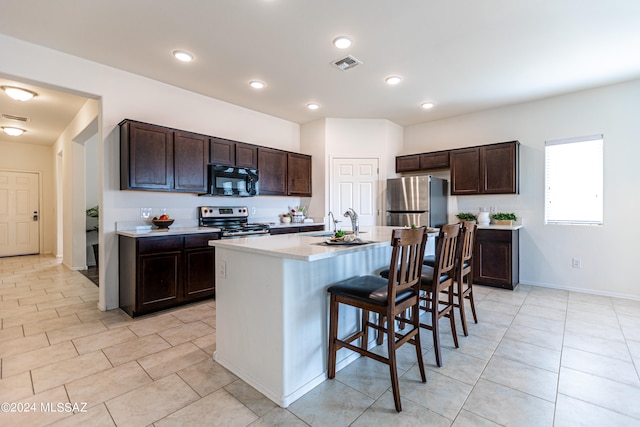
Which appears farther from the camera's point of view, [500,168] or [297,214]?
[297,214]

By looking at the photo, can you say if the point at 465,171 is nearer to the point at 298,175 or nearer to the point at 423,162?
the point at 423,162

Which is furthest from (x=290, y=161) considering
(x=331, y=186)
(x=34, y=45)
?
(x=34, y=45)

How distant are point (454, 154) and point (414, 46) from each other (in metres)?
2.33

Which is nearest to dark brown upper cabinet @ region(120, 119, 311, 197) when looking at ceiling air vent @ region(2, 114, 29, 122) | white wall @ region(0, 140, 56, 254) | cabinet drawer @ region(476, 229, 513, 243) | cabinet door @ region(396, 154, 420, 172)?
cabinet door @ region(396, 154, 420, 172)

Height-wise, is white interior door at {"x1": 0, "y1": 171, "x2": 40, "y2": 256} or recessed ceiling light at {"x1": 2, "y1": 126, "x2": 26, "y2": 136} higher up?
recessed ceiling light at {"x1": 2, "y1": 126, "x2": 26, "y2": 136}

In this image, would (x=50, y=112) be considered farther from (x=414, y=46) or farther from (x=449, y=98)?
(x=449, y=98)

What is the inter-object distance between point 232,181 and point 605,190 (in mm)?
5021

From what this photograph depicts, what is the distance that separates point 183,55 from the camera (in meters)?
3.07

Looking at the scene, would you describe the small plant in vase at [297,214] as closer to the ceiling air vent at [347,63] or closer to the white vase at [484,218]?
the ceiling air vent at [347,63]

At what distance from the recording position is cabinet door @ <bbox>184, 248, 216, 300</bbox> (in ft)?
11.2

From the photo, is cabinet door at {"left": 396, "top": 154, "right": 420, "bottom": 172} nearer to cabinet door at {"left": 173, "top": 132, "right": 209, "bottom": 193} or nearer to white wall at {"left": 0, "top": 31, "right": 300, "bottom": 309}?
white wall at {"left": 0, "top": 31, "right": 300, "bottom": 309}

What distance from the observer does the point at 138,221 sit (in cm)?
→ 358

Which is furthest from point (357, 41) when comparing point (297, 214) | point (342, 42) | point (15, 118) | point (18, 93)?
point (15, 118)

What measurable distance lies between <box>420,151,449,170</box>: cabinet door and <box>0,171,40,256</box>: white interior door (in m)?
8.83
